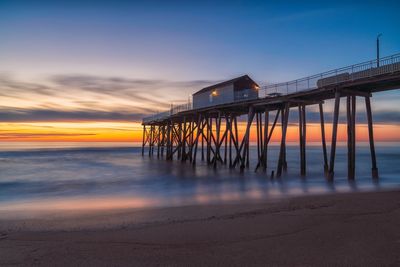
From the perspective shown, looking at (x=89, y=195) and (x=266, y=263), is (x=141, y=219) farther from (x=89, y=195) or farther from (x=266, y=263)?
(x=89, y=195)

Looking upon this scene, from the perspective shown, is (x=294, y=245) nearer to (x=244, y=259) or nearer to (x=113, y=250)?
(x=244, y=259)

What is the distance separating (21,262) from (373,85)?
1330 centimetres

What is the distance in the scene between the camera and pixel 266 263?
4.05 m

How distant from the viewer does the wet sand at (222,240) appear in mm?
4211

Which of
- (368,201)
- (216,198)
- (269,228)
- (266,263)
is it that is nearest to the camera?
(266,263)

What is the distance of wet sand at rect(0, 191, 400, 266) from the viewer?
4.21 meters

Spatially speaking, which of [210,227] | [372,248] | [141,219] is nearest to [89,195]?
[141,219]

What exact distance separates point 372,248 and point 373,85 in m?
9.88

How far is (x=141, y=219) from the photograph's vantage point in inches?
292

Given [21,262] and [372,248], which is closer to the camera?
[21,262]

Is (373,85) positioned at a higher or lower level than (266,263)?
higher

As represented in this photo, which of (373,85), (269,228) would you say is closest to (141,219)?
(269,228)

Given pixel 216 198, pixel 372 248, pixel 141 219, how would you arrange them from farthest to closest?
pixel 216 198 → pixel 141 219 → pixel 372 248

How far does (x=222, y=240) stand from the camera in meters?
5.04
